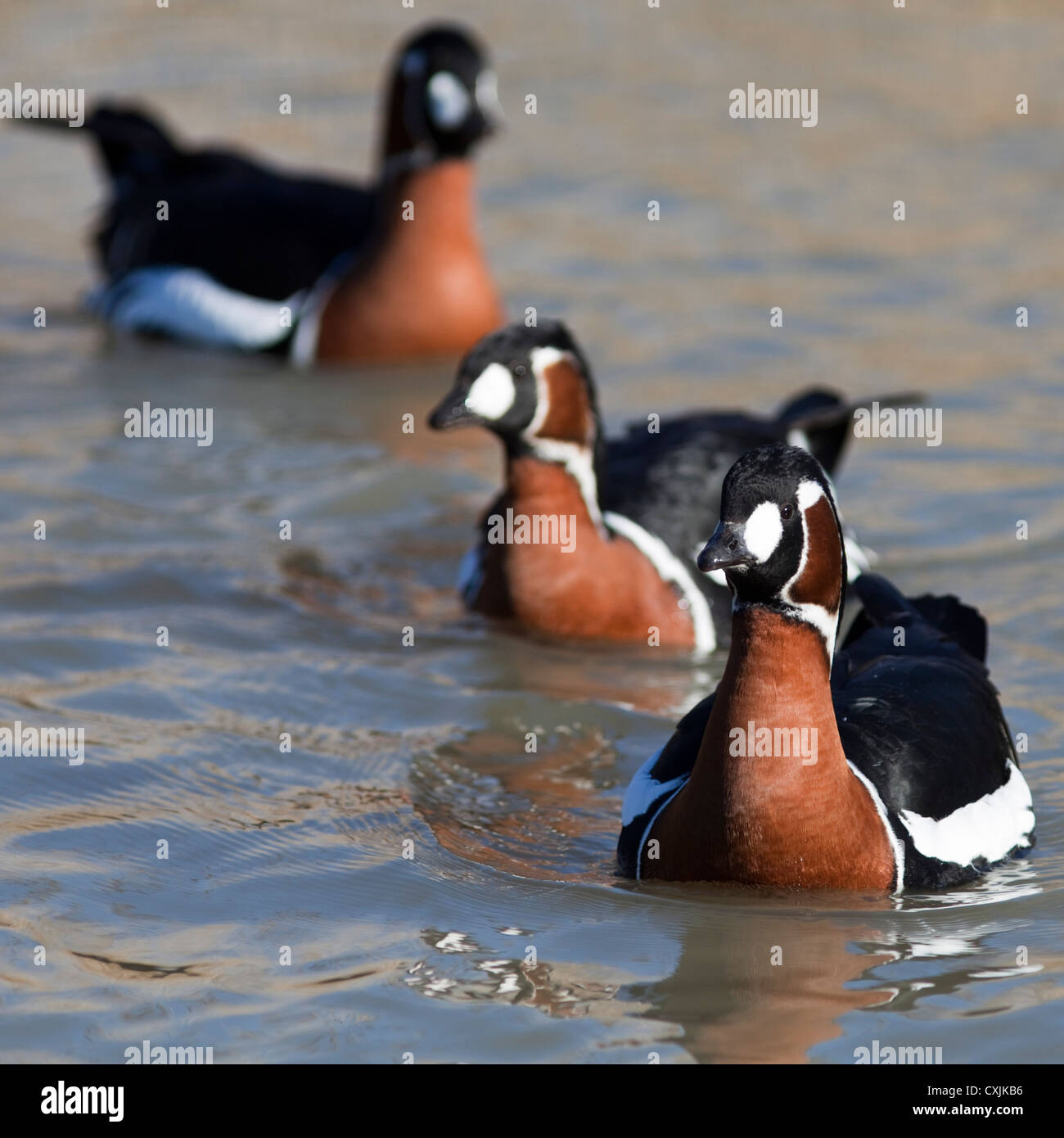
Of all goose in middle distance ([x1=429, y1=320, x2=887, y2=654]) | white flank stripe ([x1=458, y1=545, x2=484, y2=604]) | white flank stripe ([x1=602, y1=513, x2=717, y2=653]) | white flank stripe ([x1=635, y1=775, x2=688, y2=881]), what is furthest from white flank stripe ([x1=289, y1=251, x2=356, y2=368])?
white flank stripe ([x1=635, y1=775, x2=688, y2=881])

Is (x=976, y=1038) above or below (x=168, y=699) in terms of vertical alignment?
below

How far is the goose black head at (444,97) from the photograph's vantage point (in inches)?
470

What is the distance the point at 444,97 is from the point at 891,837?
23.1 feet

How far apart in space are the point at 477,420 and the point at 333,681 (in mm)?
1176

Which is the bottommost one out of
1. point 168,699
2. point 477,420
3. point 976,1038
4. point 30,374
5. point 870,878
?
point 976,1038

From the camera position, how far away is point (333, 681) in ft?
26.7

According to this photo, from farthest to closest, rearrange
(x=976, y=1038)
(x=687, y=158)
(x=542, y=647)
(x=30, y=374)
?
(x=687, y=158) < (x=30, y=374) < (x=542, y=647) < (x=976, y=1038)

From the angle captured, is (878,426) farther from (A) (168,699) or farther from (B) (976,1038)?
(B) (976,1038)

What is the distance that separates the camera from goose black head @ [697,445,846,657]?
226 inches

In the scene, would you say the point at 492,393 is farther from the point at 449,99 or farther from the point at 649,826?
the point at 449,99

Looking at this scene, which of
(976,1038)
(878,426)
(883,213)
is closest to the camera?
(976,1038)

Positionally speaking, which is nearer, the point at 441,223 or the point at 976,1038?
the point at 976,1038

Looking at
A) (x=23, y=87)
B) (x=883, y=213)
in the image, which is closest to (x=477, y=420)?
(x=883, y=213)

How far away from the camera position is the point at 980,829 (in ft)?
20.5
